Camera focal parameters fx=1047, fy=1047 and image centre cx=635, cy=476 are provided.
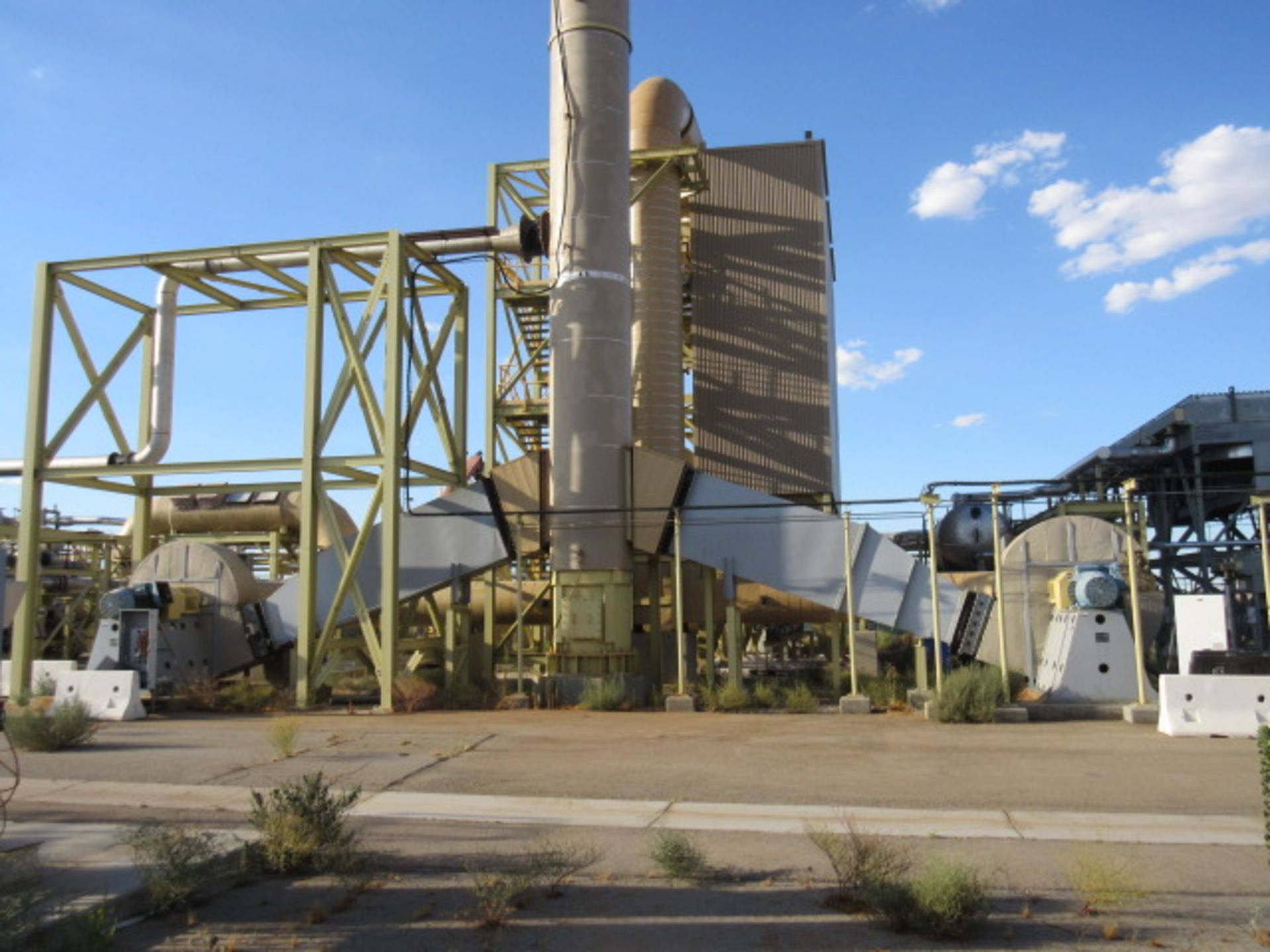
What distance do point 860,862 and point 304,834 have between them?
385 cm

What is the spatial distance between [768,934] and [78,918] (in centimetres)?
373

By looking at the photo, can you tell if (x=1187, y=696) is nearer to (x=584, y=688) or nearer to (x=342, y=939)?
(x=584, y=688)

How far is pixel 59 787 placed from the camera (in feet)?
36.2

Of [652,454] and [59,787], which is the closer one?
[59,787]

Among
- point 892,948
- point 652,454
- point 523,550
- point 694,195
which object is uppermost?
point 694,195

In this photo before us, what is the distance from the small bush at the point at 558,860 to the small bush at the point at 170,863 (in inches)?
84.0

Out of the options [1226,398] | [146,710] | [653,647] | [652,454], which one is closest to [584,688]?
[653,647]

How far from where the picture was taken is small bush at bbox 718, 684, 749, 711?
61.7 ft

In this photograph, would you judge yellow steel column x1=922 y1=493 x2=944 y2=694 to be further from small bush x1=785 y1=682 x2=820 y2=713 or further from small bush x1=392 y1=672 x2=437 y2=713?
small bush x1=392 y1=672 x2=437 y2=713

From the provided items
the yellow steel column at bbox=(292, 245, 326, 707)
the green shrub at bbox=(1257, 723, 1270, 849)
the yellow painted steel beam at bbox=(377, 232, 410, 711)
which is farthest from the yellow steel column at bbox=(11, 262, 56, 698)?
the green shrub at bbox=(1257, 723, 1270, 849)

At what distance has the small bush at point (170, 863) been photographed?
253 inches

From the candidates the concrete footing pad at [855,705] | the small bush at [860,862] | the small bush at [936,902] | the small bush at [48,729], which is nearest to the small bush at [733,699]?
the concrete footing pad at [855,705]

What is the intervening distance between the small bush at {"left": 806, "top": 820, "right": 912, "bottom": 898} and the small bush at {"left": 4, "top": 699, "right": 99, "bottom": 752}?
431 inches

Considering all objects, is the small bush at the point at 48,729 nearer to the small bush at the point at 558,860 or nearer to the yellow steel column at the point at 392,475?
the yellow steel column at the point at 392,475
